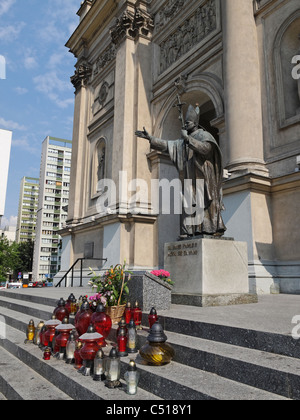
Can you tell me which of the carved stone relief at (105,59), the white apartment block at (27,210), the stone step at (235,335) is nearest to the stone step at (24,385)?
the stone step at (235,335)

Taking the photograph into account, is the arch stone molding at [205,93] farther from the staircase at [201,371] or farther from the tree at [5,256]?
the tree at [5,256]

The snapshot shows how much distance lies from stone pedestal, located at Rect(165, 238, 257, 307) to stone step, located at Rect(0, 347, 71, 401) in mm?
2747

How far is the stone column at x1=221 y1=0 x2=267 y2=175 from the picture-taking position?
922 cm

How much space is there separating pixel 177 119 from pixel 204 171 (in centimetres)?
838

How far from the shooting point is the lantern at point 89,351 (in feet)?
10.9

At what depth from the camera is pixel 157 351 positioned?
3.16m

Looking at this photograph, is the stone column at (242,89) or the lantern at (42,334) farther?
the stone column at (242,89)

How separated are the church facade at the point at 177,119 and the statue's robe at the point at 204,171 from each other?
233 centimetres

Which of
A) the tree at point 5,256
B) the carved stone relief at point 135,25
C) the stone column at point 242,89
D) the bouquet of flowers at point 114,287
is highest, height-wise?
the carved stone relief at point 135,25

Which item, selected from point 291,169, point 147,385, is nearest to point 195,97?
point 291,169

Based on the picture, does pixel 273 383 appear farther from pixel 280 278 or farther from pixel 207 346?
pixel 280 278

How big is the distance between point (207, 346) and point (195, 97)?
11.4 m

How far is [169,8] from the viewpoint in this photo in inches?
571

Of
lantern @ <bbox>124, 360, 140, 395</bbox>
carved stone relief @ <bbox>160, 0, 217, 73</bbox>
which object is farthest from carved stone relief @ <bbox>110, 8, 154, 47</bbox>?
lantern @ <bbox>124, 360, 140, 395</bbox>
